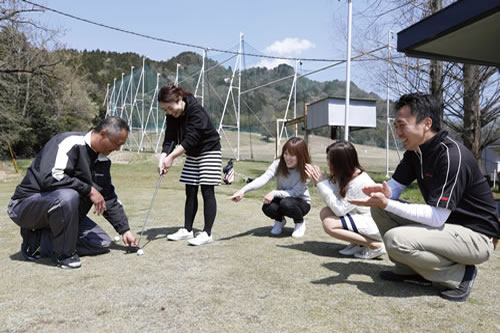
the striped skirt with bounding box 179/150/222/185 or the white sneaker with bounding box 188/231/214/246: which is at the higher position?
the striped skirt with bounding box 179/150/222/185

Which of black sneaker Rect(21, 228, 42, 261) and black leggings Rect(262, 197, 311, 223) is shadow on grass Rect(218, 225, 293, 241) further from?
black sneaker Rect(21, 228, 42, 261)

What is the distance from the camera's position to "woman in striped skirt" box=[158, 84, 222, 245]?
3.40m

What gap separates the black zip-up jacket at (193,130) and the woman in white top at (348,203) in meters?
1.14

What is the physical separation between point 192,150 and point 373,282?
1959mm

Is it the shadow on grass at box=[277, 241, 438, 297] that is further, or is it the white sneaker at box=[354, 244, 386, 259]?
the white sneaker at box=[354, 244, 386, 259]

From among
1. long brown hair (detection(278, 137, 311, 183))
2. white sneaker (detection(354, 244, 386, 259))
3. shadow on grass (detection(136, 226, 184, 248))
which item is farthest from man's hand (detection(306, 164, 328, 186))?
shadow on grass (detection(136, 226, 184, 248))

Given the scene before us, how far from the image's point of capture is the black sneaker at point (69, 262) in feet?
8.90

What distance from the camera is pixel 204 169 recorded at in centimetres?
352

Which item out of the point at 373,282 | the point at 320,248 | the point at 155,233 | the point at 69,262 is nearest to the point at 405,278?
the point at 373,282

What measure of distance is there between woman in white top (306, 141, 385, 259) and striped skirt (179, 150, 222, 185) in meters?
1.01

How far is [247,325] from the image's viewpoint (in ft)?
5.91

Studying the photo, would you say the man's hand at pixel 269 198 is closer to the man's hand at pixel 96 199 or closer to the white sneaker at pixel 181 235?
the white sneaker at pixel 181 235

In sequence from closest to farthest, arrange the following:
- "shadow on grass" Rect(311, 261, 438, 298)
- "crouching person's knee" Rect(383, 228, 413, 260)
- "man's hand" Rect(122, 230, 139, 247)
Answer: "crouching person's knee" Rect(383, 228, 413, 260), "shadow on grass" Rect(311, 261, 438, 298), "man's hand" Rect(122, 230, 139, 247)

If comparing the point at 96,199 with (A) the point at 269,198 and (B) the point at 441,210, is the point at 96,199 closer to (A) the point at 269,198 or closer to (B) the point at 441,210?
(A) the point at 269,198
